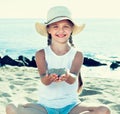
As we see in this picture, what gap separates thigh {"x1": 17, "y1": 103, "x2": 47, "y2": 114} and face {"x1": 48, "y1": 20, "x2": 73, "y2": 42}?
782 mm

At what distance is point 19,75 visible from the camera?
310 inches

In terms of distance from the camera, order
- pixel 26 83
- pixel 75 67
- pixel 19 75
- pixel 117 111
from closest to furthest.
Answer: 1. pixel 75 67
2. pixel 117 111
3. pixel 26 83
4. pixel 19 75

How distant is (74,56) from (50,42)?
13.8 inches

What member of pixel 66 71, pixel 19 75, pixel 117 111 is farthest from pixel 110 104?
pixel 19 75

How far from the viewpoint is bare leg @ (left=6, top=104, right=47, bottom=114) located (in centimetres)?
402

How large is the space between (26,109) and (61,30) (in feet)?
3.12

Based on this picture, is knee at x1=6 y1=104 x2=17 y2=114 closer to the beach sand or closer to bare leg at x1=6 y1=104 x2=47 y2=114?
bare leg at x1=6 y1=104 x2=47 y2=114

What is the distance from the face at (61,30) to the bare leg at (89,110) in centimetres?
78

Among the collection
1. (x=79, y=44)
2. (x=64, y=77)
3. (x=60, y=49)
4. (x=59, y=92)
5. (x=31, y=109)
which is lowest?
(x=79, y=44)

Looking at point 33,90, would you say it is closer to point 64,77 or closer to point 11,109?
A: point 11,109

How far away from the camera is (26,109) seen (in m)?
4.07

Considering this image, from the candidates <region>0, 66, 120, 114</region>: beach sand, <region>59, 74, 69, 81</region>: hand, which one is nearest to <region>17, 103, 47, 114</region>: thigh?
<region>59, 74, 69, 81</region>: hand

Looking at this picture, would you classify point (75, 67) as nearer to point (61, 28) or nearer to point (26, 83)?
point (61, 28)

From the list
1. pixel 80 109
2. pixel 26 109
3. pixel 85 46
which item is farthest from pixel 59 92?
pixel 85 46
